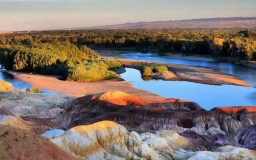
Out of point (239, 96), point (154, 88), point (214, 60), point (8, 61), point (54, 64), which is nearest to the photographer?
point (239, 96)

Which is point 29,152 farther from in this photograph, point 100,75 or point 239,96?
point 100,75

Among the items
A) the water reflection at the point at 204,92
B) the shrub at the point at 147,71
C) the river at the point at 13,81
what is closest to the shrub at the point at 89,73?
the water reflection at the point at 204,92

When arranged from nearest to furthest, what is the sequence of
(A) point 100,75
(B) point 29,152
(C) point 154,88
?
1. (B) point 29,152
2. (C) point 154,88
3. (A) point 100,75

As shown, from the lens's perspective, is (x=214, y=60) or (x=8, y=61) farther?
(x=214, y=60)

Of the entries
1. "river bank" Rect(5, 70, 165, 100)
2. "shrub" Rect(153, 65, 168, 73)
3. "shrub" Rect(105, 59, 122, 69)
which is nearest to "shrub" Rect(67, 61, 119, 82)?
"river bank" Rect(5, 70, 165, 100)

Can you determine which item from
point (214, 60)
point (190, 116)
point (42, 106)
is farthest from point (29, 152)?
point (214, 60)

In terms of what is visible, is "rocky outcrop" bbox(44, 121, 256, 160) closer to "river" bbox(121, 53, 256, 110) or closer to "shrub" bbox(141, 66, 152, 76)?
"river" bbox(121, 53, 256, 110)

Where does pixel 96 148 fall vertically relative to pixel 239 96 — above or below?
above
